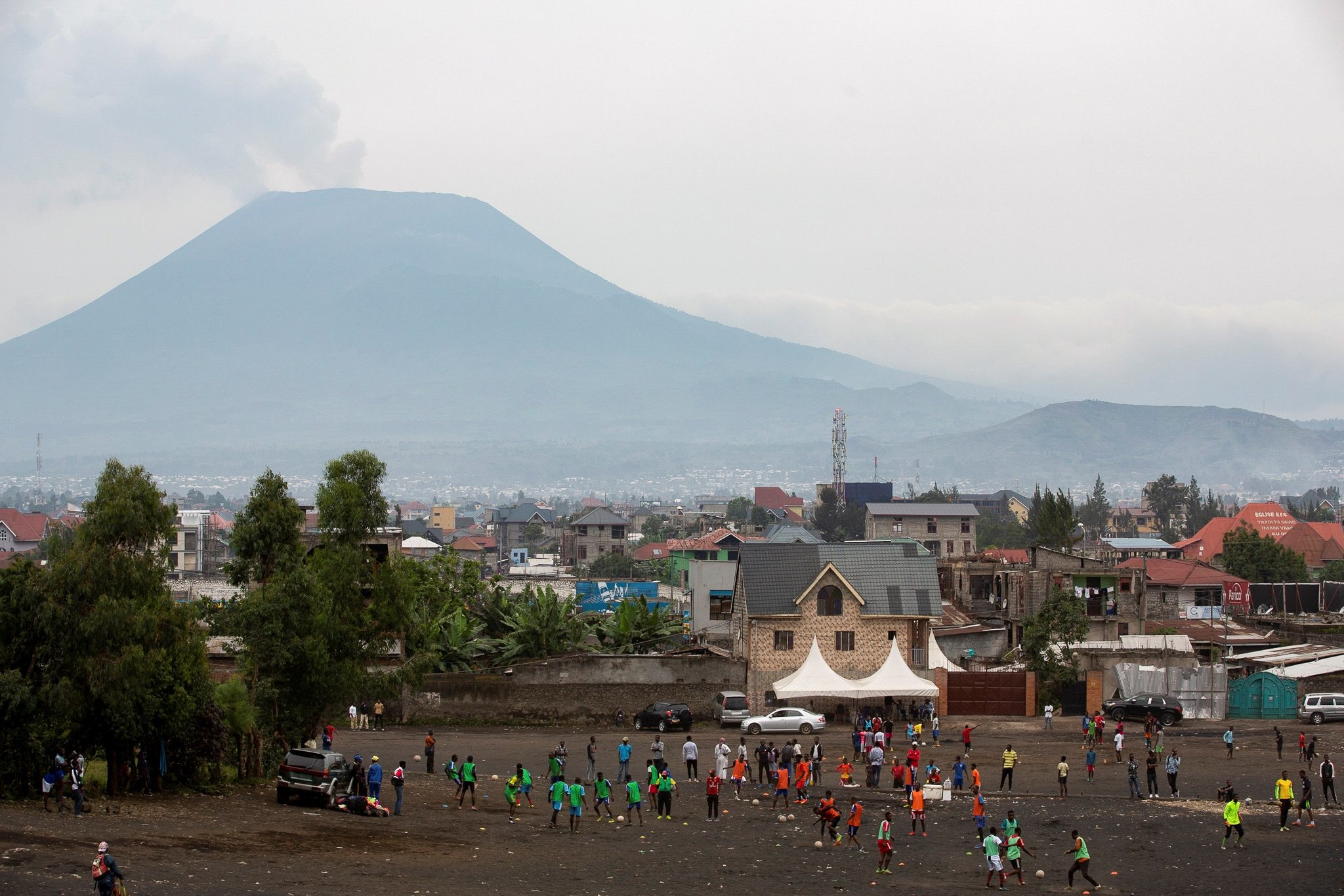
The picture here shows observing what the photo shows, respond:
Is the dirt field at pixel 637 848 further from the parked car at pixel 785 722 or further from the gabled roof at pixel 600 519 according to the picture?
the gabled roof at pixel 600 519

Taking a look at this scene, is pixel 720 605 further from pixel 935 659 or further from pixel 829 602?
pixel 935 659

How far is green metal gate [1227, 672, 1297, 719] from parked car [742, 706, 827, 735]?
14406mm

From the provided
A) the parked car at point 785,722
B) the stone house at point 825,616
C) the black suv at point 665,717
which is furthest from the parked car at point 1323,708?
the black suv at point 665,717

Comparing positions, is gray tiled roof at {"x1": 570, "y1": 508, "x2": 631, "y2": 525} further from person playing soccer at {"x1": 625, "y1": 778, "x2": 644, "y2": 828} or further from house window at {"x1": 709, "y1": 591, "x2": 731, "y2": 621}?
person playing soccer at {"x1": 625, "y1": 778, "x2": 644, "y2": 828}

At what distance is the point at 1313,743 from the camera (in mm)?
37562

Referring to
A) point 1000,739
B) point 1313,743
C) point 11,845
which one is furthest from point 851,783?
point 11,845

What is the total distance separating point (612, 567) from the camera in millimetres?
135875

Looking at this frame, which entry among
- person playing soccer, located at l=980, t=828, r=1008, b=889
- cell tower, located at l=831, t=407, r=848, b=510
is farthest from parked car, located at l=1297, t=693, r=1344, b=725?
cell tower, located at l=831, t=407, r=848, b=510

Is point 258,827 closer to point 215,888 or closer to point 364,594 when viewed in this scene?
point 215,888

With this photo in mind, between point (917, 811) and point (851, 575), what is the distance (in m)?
21.1

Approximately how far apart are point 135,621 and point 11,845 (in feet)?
19.2

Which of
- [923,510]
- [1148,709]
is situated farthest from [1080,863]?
[923,510]

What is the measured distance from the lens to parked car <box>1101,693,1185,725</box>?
46.6 meters

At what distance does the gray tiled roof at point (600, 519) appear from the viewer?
507ft
